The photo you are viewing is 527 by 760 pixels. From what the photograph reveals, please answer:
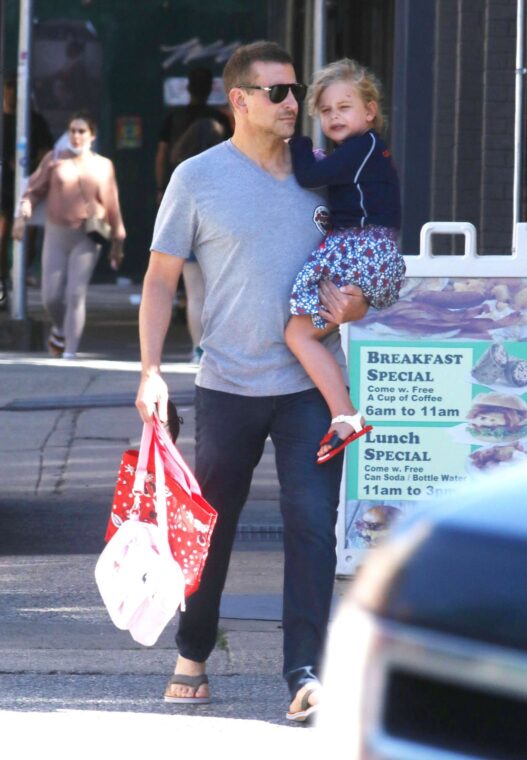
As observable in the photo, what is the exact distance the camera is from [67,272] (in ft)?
42.7

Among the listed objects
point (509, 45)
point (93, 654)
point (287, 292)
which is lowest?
point (93, 654)

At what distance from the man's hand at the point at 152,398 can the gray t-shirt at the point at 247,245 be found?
0.16 meters

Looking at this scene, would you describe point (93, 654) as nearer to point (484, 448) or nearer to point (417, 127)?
point (484, 448)

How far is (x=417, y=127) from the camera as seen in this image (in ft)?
27.0

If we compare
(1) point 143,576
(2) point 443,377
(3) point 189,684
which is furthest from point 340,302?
(2) point 443,377

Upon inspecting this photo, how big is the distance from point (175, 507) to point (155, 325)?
1.65ft

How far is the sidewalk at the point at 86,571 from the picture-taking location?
517 centimetres

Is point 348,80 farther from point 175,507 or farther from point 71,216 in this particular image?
point 71,216

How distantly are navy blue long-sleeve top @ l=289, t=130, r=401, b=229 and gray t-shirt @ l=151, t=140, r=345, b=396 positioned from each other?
0.18ft

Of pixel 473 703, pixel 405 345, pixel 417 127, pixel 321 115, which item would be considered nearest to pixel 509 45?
pixel 417 127

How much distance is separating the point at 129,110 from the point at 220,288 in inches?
655

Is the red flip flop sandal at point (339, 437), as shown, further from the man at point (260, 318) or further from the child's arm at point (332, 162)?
the child's arm at point (332, 162)

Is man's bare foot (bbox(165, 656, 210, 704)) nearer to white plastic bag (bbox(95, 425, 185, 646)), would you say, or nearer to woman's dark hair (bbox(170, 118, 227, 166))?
white plastic bag (bbox(95, 425, 185, 646))

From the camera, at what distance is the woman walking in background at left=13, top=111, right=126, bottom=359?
1288cm
